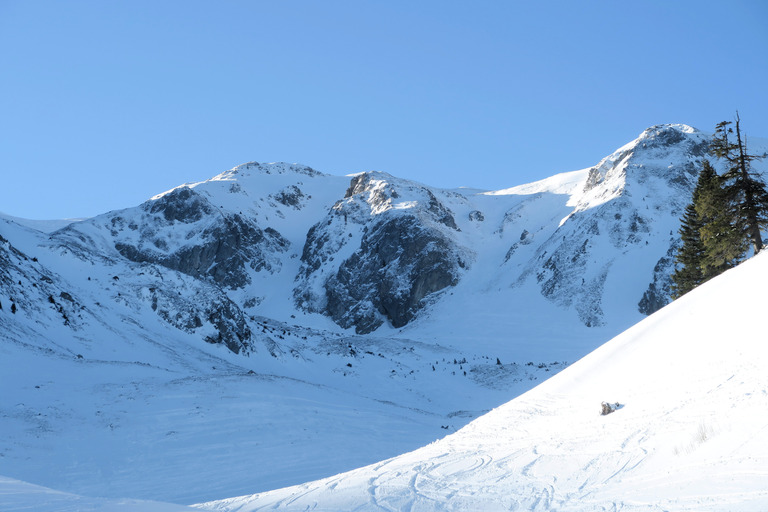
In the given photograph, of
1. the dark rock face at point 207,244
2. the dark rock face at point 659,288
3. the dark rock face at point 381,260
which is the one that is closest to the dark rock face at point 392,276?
the dark rock face at point 381,260

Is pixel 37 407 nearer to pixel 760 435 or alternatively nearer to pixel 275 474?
pixel 275 474

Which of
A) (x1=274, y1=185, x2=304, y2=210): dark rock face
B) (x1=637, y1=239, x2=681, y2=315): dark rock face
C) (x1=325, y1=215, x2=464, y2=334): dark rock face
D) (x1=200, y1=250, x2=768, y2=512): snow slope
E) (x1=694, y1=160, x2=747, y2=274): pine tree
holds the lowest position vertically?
(x1=200, y1=250, x2=768, y2=512): snow slope

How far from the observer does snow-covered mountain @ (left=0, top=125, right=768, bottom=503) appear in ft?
68.2

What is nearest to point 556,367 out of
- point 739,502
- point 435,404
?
point 435,404

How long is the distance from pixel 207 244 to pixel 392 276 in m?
36.2

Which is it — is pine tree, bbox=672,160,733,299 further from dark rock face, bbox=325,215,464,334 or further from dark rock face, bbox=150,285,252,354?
dark rock face, bbox=325,215,464,334

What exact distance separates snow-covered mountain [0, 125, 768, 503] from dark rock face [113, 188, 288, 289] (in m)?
0.40

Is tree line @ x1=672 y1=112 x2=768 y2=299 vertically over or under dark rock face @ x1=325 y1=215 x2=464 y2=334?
under

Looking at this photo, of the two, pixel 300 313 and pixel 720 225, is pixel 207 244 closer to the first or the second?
pixel 300 313

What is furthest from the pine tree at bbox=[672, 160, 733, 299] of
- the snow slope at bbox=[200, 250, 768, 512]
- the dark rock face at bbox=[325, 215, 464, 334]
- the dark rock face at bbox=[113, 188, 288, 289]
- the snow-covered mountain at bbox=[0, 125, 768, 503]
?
the dark rock face at bbox=[113, 188, 288, 289]

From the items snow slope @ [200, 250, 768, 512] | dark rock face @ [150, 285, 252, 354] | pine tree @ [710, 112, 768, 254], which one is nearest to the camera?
snow slope @ [200, 250, 768, 512]

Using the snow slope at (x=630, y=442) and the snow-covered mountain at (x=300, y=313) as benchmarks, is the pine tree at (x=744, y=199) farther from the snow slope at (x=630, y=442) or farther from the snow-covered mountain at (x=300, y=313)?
the snow-covered mountain at (x=300, y=313)

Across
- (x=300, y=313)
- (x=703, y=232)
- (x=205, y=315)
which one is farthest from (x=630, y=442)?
(x=300, y=313)

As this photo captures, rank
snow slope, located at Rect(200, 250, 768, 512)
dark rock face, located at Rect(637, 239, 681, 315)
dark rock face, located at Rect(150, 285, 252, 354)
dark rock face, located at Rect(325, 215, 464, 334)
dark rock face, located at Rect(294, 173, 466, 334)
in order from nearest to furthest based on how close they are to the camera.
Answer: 1. snow slope, located at Rect(200, 250, 768, 512)
2. dark rock face, located at Rect(150, 285, 252, 354)
3. dark rock face, located at Rect(637, 239, 681, 315)
4. dark rock face, located at Rect(325, 215, 464, 334)
5. dark rock face, located at Rect(294, 173, 466, 334)
